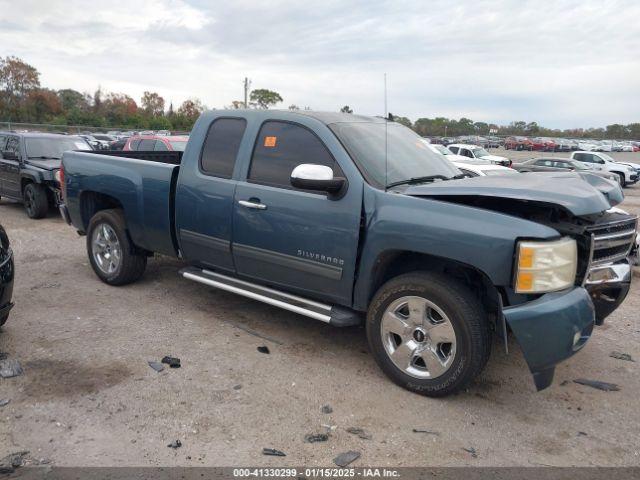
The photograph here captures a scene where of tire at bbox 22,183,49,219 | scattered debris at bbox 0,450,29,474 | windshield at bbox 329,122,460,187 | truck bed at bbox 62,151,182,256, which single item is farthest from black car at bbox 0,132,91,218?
scattered debris at bbox 0,450,29,474

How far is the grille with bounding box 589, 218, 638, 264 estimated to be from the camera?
11.6ft

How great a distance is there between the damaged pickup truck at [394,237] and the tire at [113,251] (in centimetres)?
54

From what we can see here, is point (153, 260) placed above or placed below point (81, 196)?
below

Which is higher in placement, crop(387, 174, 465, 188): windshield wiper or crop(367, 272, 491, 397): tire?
crop(387, 174, 465, 188): windshield wiper

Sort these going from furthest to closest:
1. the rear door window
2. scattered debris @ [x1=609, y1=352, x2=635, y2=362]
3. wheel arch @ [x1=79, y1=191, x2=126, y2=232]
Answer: wheel arch @ [x1=79, y1=191, x2=126, y2=232], the rear door window, scattered debris @ [x1=609, y1=352, x2=635, y2=362]

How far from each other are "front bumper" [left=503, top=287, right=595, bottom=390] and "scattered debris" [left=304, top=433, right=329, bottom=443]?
4.24 ft

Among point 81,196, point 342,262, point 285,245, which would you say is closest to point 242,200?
point 285,245

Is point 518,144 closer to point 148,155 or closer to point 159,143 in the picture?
point 159,143

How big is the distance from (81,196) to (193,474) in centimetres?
415

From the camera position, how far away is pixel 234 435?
3148 millimetres

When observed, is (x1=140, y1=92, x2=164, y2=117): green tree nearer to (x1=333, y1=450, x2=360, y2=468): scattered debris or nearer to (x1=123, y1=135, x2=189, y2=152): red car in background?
(x1=123, y1=135, x2=189, y2=152): red car in background

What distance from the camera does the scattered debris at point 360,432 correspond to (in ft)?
10.4

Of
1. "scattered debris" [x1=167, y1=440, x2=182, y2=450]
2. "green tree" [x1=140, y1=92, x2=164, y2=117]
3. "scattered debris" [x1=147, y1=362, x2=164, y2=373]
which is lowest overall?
"scattered debris" [x1=167, y1=440, x2=182, y2=450]

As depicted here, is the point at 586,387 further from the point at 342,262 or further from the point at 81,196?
the point at 81,196
